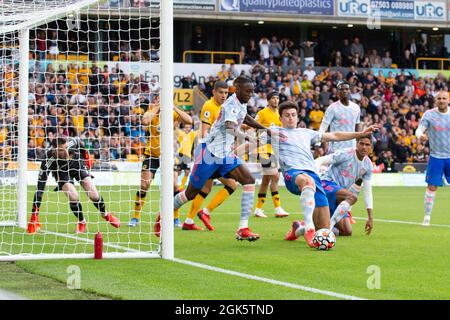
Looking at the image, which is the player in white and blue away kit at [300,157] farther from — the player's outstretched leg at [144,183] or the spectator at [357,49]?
the spectator at [357,49]

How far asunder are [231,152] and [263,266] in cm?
318

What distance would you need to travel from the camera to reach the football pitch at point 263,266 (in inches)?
287

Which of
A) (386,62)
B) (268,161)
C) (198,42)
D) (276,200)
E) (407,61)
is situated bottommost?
(276,200)

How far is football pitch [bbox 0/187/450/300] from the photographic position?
729 cm

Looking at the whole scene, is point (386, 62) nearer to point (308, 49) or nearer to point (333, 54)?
point (333, 54)

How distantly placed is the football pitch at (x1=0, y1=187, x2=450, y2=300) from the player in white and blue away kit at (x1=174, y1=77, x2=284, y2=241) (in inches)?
21.4

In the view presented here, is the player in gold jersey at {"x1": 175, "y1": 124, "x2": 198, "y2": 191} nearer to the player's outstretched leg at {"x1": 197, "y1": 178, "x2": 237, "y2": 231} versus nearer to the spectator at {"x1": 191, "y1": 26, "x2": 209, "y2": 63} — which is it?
the player's outstretched leg at {"x1": 197, "y1": 178, "x2": 237, "y2": 231}

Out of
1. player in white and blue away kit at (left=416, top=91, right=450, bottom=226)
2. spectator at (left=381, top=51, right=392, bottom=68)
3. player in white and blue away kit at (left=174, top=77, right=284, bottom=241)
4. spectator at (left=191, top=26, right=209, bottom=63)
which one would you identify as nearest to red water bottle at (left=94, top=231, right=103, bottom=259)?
player in white and blue away kit at (left=174, top=77, right=284, bottom=241)

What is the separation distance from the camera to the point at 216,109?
14.1 m

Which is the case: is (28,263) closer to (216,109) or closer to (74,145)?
(74,145)

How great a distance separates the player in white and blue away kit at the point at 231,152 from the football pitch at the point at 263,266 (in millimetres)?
544

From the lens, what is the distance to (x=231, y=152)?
11898 mm

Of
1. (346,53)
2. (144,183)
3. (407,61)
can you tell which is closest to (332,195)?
(144,183)

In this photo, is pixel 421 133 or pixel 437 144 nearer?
pixel 421 133
